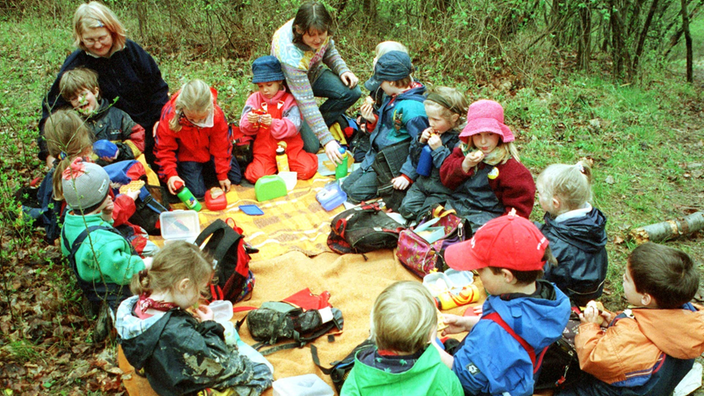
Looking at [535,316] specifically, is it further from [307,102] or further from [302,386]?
[307,102]

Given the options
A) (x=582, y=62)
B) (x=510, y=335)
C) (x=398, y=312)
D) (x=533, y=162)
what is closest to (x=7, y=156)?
(x=398, y=312)

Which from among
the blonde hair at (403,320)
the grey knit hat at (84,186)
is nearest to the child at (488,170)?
the blonde hair at (403,320)

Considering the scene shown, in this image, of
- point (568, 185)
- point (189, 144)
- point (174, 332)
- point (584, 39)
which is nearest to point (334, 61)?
point (189, 144)

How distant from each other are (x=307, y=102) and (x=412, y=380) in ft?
12.3

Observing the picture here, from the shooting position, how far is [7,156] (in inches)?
210

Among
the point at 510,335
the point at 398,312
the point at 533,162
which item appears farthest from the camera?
the point at 533,162

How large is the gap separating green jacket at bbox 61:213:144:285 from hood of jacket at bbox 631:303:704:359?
309 centimetres

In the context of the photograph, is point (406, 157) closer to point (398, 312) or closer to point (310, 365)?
point (310, 365)

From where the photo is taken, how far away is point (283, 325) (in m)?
3.37

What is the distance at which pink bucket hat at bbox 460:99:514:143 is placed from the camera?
4.05 meters

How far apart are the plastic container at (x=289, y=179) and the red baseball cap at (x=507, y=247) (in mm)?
3054

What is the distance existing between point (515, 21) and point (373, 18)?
2.58 metres

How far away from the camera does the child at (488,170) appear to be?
4125mm

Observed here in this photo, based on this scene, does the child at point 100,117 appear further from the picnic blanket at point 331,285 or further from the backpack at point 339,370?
the backpack at point 339,370
